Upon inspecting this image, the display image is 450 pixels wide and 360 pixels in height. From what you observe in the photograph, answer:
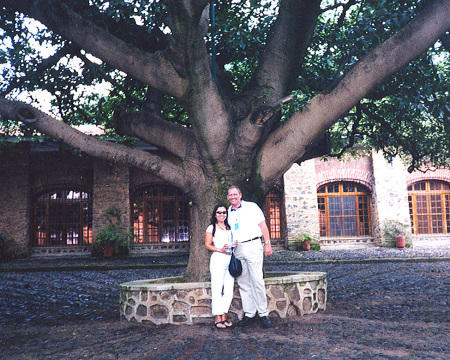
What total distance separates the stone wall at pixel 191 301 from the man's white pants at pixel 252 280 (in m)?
0.23

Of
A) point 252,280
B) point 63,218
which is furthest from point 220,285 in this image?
point 63,218

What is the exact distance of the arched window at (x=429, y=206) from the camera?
16.9 m

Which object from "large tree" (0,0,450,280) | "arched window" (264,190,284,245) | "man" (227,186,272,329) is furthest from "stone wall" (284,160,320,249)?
"man" (227,186,272,329)

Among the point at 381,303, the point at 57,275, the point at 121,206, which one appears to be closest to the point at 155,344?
the point at 381,303

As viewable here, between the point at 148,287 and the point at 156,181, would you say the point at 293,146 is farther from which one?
the point at 156,181

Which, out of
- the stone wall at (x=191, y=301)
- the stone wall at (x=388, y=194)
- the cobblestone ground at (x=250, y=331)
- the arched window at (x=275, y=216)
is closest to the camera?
the cobblestone ground at (x=250, y=331)

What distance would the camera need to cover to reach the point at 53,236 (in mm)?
15383

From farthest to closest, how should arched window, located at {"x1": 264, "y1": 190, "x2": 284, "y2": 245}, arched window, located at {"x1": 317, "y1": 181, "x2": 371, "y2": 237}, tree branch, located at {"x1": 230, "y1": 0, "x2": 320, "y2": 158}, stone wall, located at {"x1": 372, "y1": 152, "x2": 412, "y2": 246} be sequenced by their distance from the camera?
1. arched window, located at {"x1": 317, "y1": 181, "x2": 371, "y2": 237}
2. arched window, located at {"x1": 264, "y1": 190, "x2": 284, "y2": 245}
3. stone wall, located at {"x1": 372, "y1": 152, "x2": 412, "y2": 246}
4. tree branch, located at {"x1": 230, "y1": 0, "x2": 320, "y2": 158}

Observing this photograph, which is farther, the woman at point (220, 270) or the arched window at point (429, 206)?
the arched window at point (429, 206)

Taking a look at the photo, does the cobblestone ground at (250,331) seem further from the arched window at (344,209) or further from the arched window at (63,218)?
the arched window at (344,209)

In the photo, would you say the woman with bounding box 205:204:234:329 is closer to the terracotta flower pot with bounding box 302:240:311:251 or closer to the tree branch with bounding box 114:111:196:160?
the tree branch with bounding box 114:111:196:160

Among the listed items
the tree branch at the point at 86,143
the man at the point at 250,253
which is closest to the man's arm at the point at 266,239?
the man at the point at 250,253

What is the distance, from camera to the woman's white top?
466cm

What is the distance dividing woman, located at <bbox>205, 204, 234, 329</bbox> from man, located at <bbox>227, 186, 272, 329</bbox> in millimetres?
115
